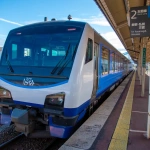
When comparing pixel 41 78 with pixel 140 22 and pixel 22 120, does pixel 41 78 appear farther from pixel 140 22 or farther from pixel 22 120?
pixel 140 22

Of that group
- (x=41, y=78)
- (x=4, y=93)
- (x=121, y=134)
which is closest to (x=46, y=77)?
(x=41, y=78)

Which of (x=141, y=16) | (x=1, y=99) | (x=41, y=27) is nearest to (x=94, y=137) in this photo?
(x=1, y=99)

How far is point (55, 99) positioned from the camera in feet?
11.7

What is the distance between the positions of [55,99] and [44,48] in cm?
125

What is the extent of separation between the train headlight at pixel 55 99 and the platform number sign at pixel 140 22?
3693 millimetres

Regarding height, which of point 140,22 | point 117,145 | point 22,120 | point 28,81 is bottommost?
point 117,145

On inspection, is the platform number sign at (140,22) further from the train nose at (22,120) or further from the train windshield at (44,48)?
the train nose at (22,120)

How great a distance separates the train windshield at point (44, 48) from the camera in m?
3.84

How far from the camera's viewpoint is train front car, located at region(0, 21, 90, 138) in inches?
140

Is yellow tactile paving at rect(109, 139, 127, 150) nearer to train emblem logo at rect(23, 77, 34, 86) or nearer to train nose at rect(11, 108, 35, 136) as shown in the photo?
train nose at rect(11, 108, 35, 136)

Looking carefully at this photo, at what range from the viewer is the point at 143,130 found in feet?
14.0

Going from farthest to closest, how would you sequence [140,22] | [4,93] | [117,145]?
[140,22] → [4,93] → [117,145]

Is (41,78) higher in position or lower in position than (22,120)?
higher

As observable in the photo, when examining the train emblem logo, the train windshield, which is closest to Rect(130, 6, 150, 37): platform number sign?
the train windshield
